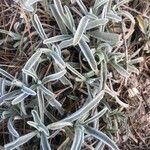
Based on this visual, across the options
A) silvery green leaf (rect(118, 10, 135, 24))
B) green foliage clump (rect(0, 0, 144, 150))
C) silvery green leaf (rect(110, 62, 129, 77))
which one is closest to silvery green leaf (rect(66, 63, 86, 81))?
green foliage clump (rect(0, 0, 144, 150))

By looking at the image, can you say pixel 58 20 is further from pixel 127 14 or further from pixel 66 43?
pixel 127 14

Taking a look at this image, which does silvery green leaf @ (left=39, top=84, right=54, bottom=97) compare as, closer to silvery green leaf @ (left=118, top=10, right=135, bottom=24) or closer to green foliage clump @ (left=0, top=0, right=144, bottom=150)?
green foliage clump @ (left=0, top=0, right=144, bottom=150)

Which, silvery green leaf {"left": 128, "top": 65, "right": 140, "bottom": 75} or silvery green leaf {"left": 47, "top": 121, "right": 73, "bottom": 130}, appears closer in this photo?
silvery green leaf {"left": 47, "top": 121, "right": 73, "bottom": 130}

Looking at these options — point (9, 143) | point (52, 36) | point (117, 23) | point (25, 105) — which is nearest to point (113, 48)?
point (117, 23)

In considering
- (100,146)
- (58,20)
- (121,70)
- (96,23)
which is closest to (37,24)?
(58,20)

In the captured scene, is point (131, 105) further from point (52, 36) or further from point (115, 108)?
point (52, 36)

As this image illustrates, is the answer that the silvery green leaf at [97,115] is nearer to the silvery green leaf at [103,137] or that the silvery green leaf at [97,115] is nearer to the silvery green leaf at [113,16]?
the silvery green leaf at [103,137]

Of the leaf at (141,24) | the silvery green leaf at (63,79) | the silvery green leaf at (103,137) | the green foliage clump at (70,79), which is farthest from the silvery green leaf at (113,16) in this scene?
the silvery green leaf at (103,137)
